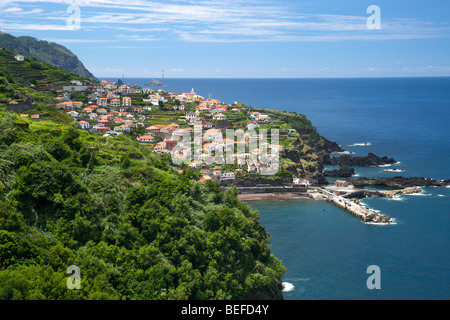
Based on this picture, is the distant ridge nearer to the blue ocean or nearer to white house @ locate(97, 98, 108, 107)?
white house @ locate(97, 98, 108, 107)

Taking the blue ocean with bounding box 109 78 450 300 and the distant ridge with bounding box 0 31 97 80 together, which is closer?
the blue ocean with bounding box 109 78 450 300

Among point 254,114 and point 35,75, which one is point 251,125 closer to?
A: point 254,114

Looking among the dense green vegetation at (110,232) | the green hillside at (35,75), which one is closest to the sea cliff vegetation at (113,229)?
the dense green vegetation at (110,232)

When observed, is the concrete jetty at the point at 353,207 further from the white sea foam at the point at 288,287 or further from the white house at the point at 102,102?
the white house at the point at 102,102

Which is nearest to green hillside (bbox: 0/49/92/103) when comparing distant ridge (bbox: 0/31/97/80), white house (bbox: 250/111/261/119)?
white house (bbox: 250/111/261/119)

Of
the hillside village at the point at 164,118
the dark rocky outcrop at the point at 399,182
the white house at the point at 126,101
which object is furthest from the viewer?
the white house at the point at 126,101

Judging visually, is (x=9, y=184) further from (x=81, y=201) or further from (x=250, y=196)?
(x=250, y=196)

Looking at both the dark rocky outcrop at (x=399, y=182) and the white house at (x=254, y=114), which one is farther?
the white house at (x=254, y=114)

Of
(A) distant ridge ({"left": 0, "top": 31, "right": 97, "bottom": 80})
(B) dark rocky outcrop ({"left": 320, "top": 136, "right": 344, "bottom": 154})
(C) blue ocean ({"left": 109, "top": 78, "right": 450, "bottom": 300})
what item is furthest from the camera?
(A) distant ridge ({"left": 0, "top": 31, "right": 97, "bottom": 80})
